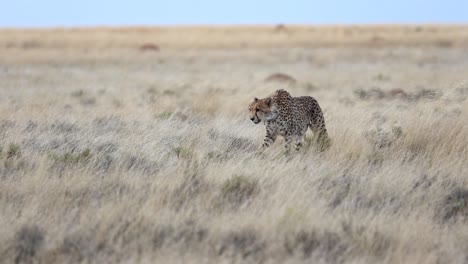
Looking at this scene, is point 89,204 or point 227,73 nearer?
point 89,204

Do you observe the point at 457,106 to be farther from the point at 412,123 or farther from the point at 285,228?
the point at 285,228

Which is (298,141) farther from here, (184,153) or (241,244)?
(241,244)

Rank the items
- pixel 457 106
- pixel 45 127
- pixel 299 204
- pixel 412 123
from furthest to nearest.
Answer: pixel 457 106, pixel 45 127, pixel 412 123, pixel 299 204

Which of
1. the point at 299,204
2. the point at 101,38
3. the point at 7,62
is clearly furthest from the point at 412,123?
the point at 101,38

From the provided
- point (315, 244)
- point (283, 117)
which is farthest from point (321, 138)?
point (315, 244)

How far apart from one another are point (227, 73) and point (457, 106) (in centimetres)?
1217

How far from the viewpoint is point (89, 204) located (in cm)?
566

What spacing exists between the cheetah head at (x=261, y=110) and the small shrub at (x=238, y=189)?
62.0 inches

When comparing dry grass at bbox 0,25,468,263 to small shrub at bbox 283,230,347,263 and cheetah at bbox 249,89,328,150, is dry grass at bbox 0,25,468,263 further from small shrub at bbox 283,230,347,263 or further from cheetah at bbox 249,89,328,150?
cheetah at bbox 249,89,328,150

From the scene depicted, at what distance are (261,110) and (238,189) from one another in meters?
1.82

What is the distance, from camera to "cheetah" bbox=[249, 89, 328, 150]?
25.4ft

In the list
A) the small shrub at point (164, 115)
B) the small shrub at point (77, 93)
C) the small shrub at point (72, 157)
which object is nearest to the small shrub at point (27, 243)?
the small shrub at point (72, 157)

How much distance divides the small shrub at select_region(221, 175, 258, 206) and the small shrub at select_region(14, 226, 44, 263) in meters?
1.59

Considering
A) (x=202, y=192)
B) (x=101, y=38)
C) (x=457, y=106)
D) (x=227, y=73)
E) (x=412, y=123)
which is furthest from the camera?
(x=101, y=38)
